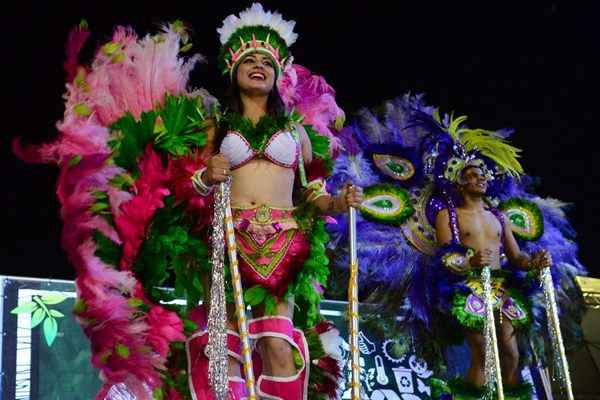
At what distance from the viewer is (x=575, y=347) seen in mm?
4750

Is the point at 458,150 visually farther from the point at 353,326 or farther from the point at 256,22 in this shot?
the point at 353,326

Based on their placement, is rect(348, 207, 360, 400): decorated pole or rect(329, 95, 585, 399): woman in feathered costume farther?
rect(329, 95, 585, 399): woman in feathered costume

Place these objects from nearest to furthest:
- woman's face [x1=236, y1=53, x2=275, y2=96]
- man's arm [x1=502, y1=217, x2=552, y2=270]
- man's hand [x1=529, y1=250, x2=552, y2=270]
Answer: woman's face [x1=236, y1=53, x2=275, y2=96] < man's hand [x1=529, y1=250, x2=552, y2=270] < man's arm [x1=502, y1=217, x2=552, y2=270]

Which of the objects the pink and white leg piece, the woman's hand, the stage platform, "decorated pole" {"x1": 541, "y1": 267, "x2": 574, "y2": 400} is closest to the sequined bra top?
the woman's hand

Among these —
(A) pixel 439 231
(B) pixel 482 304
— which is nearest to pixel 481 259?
(B) pixel 482 304

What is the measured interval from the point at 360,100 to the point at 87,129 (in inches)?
80.8

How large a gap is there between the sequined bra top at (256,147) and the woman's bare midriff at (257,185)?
2 cm

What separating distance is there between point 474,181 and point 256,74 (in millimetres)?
1701

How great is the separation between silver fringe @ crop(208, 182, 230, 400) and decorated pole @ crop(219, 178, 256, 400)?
0.01 meters

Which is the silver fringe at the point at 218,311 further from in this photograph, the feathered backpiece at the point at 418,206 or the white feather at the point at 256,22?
the feathered backpiece at the point at 418,206

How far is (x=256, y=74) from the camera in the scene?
3133 millimetres

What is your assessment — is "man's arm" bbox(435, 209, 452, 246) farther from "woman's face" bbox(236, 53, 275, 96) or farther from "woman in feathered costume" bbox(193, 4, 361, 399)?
"woman's face" bbox(236, 53, 275, 96)

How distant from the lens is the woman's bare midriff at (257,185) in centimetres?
301

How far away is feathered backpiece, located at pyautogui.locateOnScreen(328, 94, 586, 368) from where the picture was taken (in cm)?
443
